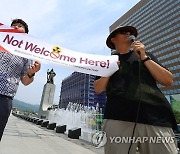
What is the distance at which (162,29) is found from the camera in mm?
74875

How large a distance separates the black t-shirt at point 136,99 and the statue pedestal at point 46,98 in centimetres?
2997

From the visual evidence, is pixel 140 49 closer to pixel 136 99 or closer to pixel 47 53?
pixel 136 99

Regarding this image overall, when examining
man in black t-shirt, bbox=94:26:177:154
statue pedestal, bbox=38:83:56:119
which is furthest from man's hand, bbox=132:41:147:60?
statue pedestal, bbox=38:83:56:119

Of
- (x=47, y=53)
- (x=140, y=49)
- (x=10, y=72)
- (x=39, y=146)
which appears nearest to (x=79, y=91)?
(x=39, y=146)

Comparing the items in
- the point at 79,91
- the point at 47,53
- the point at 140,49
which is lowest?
the point at 140,49

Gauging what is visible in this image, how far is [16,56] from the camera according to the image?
Result: 1.90 meters

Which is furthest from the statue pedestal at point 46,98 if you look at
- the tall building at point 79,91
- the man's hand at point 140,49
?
the tall building at point 79,91

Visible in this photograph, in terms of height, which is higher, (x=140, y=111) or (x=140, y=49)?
(x=140, y=49)

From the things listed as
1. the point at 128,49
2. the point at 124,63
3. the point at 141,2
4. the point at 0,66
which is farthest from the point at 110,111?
the point at 141,2

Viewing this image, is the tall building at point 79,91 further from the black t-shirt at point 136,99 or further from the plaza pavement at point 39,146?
the black t-shirt at point 136,99

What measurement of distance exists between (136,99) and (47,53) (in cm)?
99

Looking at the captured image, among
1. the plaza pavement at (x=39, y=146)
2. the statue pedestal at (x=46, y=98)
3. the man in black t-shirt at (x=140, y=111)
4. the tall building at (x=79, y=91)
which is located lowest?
the plaza pavement at (x=39, y=146)

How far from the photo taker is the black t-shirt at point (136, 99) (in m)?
1.36

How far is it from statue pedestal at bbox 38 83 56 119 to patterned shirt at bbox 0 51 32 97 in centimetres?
2944
